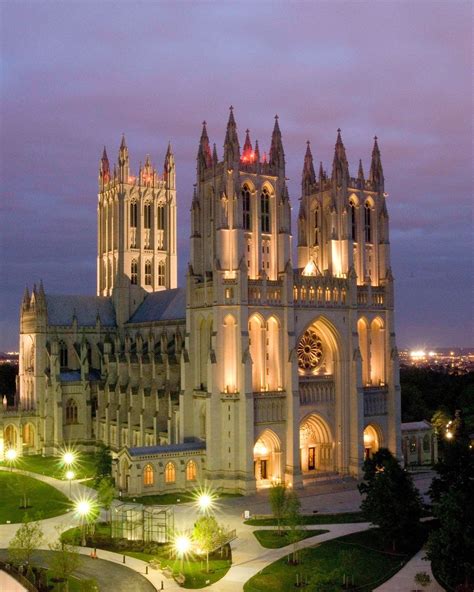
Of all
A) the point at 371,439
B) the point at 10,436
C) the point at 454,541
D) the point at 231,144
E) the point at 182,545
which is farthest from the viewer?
the point at 10,436

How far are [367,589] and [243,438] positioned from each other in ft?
82.8

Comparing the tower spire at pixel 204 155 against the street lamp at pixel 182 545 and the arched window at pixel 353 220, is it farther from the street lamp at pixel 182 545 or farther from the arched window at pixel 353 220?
the street lamp at pixel 182 545

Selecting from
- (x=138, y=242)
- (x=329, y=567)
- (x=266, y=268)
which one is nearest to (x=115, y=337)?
(x=138, y=242)

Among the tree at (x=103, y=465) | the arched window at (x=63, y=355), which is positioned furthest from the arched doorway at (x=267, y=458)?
the arched window at (x=63, y=355)

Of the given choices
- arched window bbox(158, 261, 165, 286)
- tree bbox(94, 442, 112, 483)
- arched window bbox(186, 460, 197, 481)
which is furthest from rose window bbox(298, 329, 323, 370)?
arched window bbox(158, 261, 165, 286)

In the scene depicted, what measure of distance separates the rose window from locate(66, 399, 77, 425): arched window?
30.3m

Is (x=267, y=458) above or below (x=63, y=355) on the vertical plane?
below

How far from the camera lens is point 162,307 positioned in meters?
86.9

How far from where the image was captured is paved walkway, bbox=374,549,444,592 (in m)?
36.1

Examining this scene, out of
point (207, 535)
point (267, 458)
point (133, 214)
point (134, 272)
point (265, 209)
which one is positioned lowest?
point (207, 535)

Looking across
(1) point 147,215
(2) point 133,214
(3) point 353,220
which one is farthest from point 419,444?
(2) point 133,214

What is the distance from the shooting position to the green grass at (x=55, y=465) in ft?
220

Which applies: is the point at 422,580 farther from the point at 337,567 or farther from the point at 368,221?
the point at 368,221

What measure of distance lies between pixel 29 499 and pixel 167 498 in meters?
10.9
